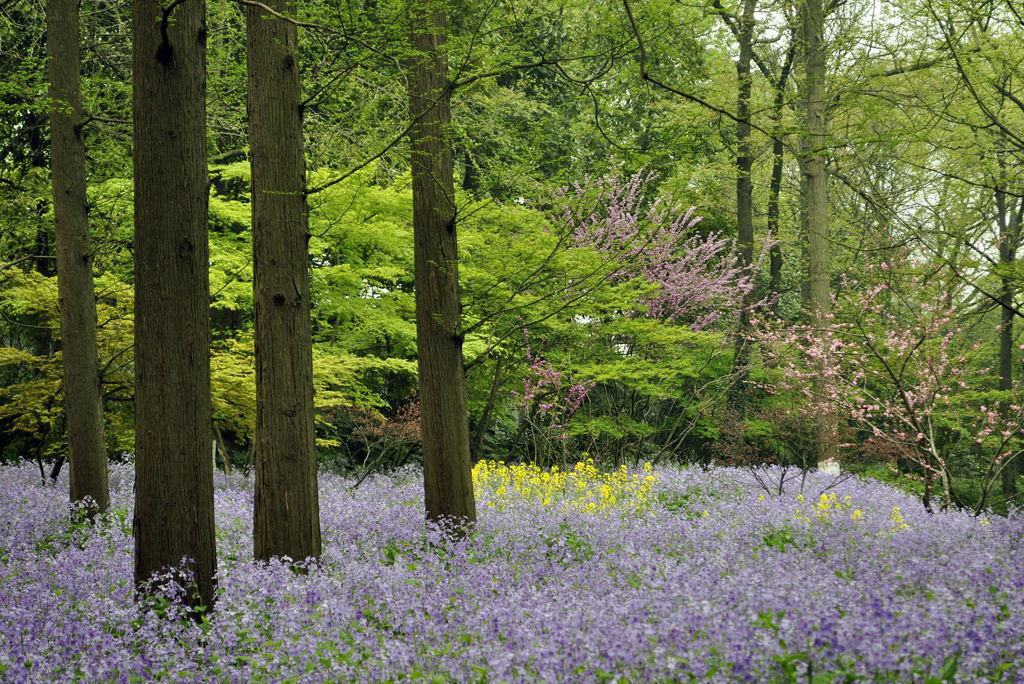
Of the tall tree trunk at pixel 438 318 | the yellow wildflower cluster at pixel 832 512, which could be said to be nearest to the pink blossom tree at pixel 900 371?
the yellow wildflower cluster at pixel 832 512

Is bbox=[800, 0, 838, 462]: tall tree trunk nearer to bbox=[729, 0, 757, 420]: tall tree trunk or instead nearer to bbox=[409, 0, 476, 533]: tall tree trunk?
bbox=[729, 0, 757, 420]: tall tree trunk

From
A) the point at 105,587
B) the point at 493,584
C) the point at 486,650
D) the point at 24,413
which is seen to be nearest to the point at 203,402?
the point at 105,587

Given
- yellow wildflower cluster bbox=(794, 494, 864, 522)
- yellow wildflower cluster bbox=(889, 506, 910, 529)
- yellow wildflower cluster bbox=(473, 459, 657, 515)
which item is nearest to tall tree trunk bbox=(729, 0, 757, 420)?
yellow wildflower cluster bbox=(473, 459, 657, 515)

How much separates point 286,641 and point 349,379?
8456 mm

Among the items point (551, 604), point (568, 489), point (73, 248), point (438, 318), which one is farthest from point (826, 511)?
point (73, 248)

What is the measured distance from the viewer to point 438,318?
23.6 feet

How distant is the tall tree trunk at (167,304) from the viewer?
17.2ft

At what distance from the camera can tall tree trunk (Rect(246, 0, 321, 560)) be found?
246 inches

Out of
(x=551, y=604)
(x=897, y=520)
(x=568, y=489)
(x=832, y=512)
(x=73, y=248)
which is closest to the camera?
(x=551, y=604)

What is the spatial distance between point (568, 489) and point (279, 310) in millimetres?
5568

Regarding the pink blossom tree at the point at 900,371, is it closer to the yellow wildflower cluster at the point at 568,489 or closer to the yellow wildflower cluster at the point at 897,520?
the yellow wildflower cluster at the point at 897,520

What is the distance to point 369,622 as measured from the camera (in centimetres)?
510

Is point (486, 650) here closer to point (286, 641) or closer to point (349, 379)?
point (286, 641)

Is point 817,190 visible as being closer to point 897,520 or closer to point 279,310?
point 897,520
